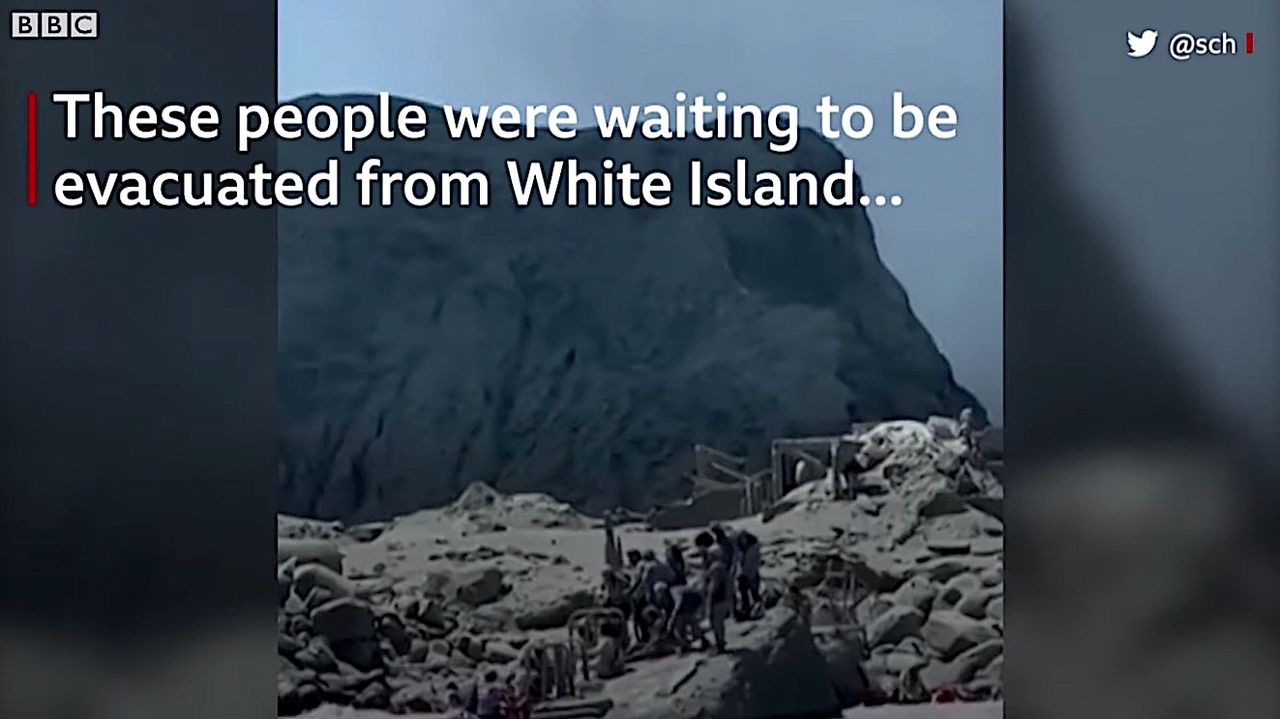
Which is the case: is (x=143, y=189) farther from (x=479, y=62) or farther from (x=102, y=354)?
(x=479, y=62)

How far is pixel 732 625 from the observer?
2043mm

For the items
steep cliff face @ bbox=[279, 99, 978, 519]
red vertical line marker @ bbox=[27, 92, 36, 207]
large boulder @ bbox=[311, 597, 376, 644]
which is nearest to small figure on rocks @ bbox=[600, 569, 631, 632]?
steep cliff face @ bbox=[279, 99, 978, 519]

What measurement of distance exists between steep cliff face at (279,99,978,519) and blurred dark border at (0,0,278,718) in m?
0.09

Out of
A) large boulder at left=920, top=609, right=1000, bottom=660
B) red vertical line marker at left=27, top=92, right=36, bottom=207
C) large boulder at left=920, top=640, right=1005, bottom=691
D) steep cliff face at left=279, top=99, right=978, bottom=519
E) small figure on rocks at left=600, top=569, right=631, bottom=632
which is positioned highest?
red vertical line marker at left=27, top=92, right=36, bottom=207

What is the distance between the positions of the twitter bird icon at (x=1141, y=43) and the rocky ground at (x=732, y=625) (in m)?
0.65

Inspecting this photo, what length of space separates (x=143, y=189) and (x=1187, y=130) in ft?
5.33

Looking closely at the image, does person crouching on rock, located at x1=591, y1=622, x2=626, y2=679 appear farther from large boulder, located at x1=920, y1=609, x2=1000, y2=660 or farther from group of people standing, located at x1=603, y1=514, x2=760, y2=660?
large boulder, located at x1=920, y1=609, x2=1000, y2=660

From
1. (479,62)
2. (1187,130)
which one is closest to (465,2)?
(479,62)

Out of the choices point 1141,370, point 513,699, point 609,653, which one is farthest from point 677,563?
point 1141,370

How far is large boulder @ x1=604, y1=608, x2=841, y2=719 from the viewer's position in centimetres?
204

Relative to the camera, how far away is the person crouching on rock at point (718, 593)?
2.04 metres

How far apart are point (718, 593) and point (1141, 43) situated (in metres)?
1.08

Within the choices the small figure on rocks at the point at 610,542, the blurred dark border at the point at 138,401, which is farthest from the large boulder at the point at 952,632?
the blurred dark border at the point at 138,401

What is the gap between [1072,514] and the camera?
2066 millimetres
